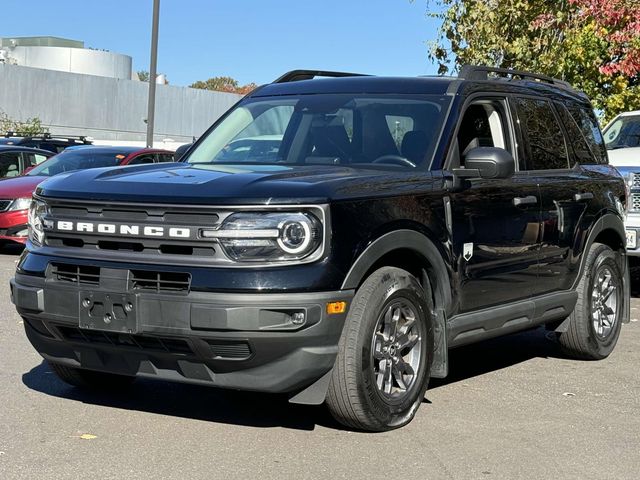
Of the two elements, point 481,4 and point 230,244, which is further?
point 481,4

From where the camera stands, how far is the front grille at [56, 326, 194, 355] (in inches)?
218

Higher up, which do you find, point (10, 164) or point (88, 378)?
point (10, 164)

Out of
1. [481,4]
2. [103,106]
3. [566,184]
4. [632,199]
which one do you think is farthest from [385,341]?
[103,106]

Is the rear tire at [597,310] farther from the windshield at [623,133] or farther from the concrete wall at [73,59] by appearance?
the concrete wall at [73,59]

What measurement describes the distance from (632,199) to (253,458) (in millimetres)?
7478

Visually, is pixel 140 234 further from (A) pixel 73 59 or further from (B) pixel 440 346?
(A) pixel 73 59

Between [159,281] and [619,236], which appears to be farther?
[619,236]

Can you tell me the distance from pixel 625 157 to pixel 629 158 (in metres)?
0.09

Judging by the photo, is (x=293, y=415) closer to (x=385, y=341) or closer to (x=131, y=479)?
(x=385, y=341)

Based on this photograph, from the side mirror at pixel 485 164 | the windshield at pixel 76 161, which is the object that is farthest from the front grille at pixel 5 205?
the side mirror at pixel 485 164

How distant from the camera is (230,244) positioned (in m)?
5.43

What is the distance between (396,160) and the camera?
6598 millimetres

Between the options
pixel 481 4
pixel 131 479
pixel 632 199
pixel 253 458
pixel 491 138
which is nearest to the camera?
pixel 131 479

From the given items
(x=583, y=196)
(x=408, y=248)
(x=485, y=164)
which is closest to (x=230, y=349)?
(x=408, y=248)
